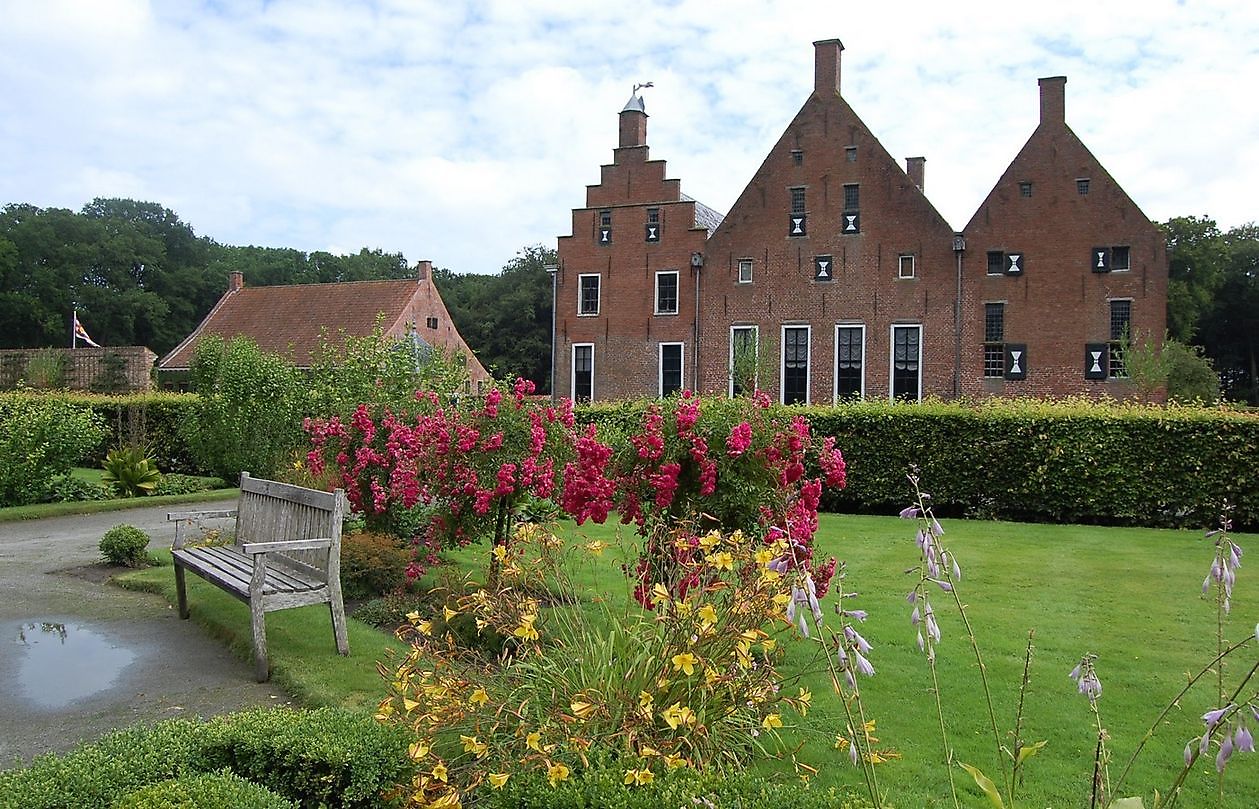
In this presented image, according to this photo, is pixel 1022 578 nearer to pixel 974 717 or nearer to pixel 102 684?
pixel 974 717

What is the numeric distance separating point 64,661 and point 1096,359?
29749 millimetres

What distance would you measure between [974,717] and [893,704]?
451mm

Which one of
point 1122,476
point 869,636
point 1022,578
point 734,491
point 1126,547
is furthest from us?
point 1122,476

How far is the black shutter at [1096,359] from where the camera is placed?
93.6 feet

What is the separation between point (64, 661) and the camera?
6.05 metres

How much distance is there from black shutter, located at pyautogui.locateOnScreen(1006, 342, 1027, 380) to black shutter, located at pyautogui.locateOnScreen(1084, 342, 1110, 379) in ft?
6.07

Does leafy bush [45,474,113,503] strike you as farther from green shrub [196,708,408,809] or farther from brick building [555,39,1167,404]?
brick building [555,39,1167,404]

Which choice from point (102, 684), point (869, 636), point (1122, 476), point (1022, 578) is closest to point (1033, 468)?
point (1122, 476)

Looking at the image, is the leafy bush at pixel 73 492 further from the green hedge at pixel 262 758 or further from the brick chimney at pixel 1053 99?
the brick chimney at pixel 1053 99

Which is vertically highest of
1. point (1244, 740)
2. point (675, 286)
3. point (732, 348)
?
point (675, 286)

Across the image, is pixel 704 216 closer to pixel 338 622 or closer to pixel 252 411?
pixel 252 411

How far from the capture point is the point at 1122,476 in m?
13.6

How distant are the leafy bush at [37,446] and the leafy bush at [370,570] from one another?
346 inches

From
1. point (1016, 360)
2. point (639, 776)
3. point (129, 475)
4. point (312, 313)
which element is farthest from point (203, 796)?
point (312, 313)
